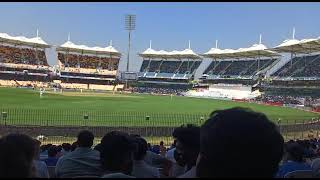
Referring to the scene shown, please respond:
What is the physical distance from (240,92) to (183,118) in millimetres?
74884

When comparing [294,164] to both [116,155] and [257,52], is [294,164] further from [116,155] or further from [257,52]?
[257,52]

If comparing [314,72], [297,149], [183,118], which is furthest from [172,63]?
[297,149]

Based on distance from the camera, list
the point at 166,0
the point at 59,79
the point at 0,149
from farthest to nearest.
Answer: the point at 59,79, the point at 0,149, the point at 166,0

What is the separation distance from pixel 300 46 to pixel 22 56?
72.9m

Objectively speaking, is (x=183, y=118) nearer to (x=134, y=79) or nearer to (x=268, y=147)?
(x=268, y=147)

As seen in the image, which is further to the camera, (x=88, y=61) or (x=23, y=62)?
(x=88, y=61)

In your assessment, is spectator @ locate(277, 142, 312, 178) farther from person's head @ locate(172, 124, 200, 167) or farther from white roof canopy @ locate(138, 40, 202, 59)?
white roof canopy @ locate(138, 40, 202, 59)

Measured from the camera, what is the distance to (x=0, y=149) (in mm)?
3033

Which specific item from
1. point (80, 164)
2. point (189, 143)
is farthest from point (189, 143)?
point (80, 164)

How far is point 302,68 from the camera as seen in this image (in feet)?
336

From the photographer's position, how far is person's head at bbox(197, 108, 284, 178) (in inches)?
89.4

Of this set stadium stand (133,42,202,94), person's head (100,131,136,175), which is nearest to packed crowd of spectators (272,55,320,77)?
stadium stand (133,42,202,94)

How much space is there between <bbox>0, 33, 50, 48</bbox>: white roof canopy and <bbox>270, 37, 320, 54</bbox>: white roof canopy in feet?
209

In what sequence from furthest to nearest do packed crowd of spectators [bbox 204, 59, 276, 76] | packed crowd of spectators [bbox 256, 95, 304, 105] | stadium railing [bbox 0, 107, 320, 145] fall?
1. packed crowd of spectators [bbox 204, 59, 276, 76]
2. packed crowd of spectators [bbox 256, 95, 304, 105]
3. stadium railing [bbox 0, 107, 320, 145]
